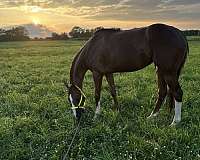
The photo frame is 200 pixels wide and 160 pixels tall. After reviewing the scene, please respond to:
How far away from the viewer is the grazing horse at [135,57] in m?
6.91

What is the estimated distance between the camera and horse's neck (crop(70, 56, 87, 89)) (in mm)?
7863

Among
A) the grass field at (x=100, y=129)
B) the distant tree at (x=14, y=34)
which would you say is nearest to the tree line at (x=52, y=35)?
the distant tree at (x=14, y=34)

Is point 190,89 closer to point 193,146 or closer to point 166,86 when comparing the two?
point 166,86

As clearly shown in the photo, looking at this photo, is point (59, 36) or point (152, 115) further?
point (59, 36)

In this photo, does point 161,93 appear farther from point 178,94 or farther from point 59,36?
point 59,36

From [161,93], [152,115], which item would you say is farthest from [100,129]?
[161,93]

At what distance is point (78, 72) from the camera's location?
793 cm

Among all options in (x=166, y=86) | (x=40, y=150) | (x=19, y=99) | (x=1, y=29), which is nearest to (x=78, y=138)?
(x=40, y=150)

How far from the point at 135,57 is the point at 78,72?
4.64ft

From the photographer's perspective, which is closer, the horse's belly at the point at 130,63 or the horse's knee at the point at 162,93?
the horse's belly at the point at 130,63

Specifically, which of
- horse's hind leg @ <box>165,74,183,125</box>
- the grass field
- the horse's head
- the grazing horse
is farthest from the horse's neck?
Result: horse's hind leg @ <box>165,74,183,125</box>

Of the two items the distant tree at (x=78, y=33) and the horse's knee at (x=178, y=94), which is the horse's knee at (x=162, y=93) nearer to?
the horse's knee at (x=178, y=94)

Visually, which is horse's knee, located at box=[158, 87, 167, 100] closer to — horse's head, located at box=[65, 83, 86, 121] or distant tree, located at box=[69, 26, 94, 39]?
horse's head, located at box=[65, 83, 86, 121]

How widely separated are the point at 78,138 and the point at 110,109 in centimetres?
186
